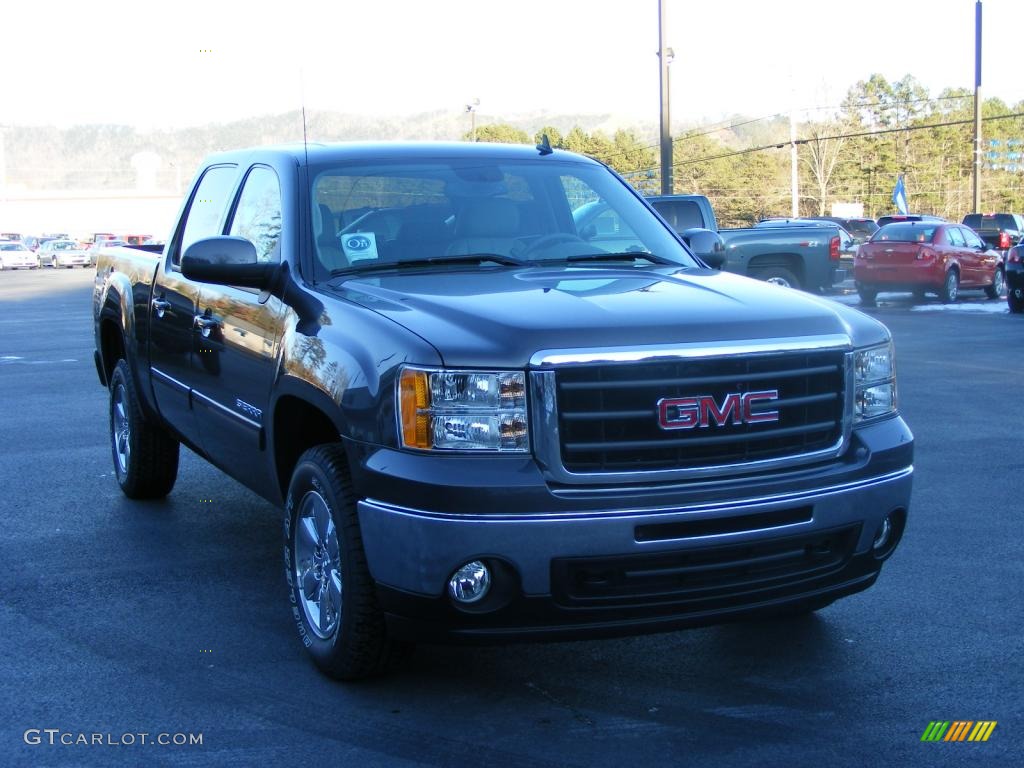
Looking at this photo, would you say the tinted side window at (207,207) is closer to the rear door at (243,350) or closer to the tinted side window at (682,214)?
the rear door at (243,350)

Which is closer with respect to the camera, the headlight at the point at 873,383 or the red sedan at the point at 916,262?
the headlight at the point at 873,383

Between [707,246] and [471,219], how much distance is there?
49.5 inches

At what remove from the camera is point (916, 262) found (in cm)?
2450

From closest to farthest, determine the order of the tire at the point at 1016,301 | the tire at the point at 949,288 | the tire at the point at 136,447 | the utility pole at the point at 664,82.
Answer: the tire at the point at 136,447 < the tire at the point at 1016,301 < the tire at the point at 949,288 < the utility pole at the point at 664,82

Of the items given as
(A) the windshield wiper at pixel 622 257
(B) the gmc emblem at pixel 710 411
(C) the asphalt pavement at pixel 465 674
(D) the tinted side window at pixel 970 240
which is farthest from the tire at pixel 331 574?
(D) the tinted side window at pixel 970 240

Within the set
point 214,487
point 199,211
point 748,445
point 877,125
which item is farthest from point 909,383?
point 877,125

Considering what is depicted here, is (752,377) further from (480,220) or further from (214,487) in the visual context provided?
(214,487)

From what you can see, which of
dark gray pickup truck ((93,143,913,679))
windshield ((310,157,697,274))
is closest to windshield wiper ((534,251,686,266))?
windshield ((310,157,697,274))

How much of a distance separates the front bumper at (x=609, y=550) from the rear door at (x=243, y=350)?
3.69 ft

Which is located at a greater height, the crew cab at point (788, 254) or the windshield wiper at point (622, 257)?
the windshield wiper at point (622, 257)

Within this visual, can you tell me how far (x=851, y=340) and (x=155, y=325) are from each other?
3.62 metres

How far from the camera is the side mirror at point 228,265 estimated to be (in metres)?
4.80

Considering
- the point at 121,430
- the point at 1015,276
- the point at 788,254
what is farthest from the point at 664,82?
the point at 121,430

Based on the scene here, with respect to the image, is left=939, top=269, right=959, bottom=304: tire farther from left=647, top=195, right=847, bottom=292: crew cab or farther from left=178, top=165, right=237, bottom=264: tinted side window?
left=178, top=165, right=237, bottom=264: tinted side window
